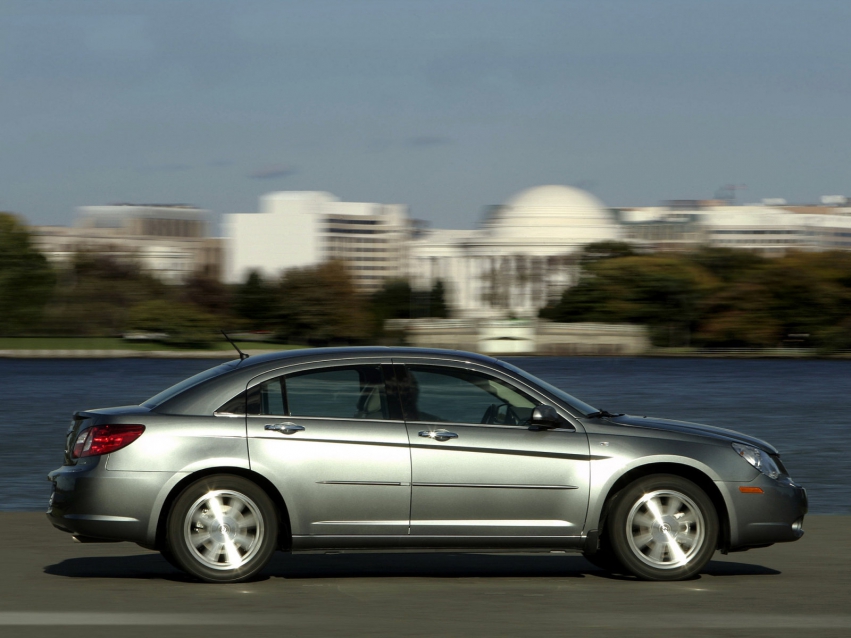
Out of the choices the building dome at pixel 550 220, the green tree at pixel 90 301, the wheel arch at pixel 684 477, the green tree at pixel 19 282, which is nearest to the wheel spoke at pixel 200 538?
the wheel arch at pixel 684 477

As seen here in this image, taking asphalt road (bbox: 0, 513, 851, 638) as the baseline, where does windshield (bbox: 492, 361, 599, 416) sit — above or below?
above

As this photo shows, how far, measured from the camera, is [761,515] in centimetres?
787

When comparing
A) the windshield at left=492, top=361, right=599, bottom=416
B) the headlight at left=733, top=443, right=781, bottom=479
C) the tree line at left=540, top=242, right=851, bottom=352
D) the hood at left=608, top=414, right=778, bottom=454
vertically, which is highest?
the tree line at left=540, top=242, right=851, bottom=352

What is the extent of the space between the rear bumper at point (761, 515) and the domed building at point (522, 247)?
460 feet

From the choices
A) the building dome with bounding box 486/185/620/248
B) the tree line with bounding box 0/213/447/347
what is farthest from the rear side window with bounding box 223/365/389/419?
the building dome with bounding box 486/185/620/248

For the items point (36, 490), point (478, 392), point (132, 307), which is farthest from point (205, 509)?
point (132, 307)

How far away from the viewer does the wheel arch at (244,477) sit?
7.61 m

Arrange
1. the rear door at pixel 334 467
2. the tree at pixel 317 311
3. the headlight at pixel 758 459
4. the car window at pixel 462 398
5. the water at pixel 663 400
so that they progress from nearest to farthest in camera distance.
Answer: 1. the rear door at pixel 334 467
2. the car window at pixel 462 398
3. the headlight at pixel 758 459
4. the water at pixel 663 400
5. the tree at pixel 317 311

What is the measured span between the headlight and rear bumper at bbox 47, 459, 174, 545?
343 centimetres

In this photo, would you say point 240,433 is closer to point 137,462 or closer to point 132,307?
point 137,462

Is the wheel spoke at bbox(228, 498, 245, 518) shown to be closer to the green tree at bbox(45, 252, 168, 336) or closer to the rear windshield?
the rear windshield

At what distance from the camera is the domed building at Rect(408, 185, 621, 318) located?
15150 cm

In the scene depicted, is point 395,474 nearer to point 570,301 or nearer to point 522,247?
point 570,301

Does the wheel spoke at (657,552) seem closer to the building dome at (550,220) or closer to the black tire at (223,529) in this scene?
the black tire at (223,529)
